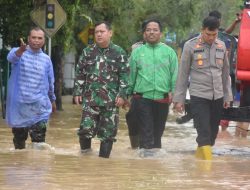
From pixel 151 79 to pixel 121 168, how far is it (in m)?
2.11

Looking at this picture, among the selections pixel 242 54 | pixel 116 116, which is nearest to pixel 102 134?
pixel 116 116

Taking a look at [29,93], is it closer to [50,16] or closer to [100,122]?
[100,122]

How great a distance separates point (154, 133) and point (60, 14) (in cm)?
871

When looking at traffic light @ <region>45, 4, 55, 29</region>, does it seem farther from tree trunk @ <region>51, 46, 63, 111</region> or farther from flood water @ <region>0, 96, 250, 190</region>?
flood water @ <region>0, 96, 250, 190</region>

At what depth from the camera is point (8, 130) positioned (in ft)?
52.4

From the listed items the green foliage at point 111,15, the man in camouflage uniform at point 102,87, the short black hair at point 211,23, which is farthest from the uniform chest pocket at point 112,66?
the green foliage at point 111,15

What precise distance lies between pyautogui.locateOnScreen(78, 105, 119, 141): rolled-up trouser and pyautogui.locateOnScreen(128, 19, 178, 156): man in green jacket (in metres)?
0.67

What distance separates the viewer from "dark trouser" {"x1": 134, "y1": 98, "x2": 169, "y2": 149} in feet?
36.6

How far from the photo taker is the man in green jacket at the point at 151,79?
11.2m

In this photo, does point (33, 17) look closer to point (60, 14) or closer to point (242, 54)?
point (60, 14)

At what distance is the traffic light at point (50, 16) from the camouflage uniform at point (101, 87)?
9022 millimetres

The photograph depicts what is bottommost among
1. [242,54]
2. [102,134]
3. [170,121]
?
[170,121]

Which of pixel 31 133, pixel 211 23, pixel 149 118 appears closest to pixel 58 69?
pixel 31 133

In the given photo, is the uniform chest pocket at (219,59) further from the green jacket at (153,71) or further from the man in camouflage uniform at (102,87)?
the man in camouflage uniform at (102,87)
